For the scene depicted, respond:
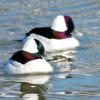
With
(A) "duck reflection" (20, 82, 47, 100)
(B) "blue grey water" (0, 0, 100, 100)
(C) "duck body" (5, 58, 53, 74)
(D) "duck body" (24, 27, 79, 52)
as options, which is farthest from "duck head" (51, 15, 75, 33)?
(A) "duck reflection" (20, 82, 47, 100)

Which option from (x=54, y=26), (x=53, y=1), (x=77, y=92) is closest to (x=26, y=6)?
(x=53, y=1)

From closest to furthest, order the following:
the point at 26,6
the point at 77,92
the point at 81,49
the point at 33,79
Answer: the point at 77,92 < the point at 33,79 < the point at 81,49 < the point at 26,6

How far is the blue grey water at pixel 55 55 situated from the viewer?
13.1 m

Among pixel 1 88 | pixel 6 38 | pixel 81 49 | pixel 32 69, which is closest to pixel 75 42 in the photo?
pixel 81 49

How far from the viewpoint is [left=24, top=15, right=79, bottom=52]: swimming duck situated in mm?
17484

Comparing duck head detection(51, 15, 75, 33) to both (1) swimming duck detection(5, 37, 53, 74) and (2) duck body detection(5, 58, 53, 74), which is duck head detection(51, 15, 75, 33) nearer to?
(1) swimming duck detection(5, 37, 53, 74)

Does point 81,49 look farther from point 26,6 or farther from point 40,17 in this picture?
point 26,6

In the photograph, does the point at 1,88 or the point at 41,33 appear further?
the point at 41,33

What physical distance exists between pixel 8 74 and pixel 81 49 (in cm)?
305

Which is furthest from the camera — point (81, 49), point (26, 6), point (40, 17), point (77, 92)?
point (26, 6)

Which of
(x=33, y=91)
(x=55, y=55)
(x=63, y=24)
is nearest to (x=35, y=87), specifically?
(x=33, y=91)

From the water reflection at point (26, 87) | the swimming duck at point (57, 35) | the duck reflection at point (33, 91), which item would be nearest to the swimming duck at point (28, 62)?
the water reflection at point (26, 87)

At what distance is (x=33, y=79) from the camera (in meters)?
14.3

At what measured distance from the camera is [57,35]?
58.8ft
